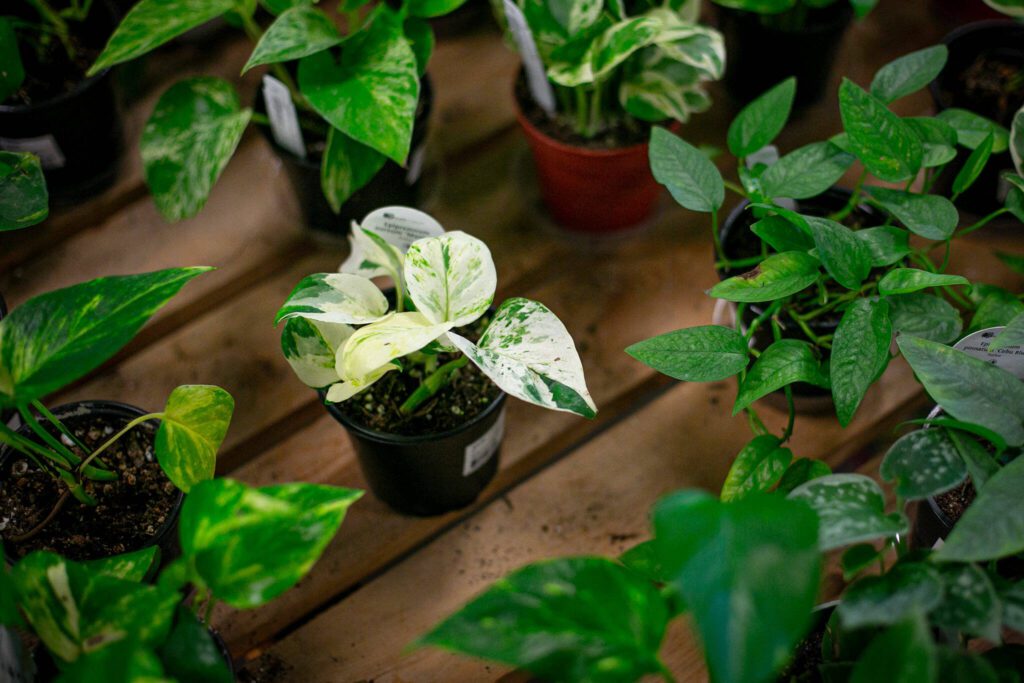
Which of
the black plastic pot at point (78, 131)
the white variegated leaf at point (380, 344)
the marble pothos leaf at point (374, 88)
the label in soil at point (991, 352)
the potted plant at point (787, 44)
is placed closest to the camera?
the white variegated leaf at point (380, 344)

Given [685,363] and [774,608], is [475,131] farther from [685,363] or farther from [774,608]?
[774,608]

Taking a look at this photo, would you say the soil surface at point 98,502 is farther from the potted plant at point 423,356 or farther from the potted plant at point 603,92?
the potted plant at point 603,92

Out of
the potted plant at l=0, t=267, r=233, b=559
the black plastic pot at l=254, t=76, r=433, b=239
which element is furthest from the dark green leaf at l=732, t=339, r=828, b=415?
the black plastic pot at l=254, t=76, r=433, b=239

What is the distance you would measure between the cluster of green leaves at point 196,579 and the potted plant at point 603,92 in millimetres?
599

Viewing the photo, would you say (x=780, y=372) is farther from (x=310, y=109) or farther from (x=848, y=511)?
(x=310, y=109)

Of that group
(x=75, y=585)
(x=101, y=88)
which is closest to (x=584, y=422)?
(x=75, y=585)

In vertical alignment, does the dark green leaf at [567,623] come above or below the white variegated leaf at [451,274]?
below

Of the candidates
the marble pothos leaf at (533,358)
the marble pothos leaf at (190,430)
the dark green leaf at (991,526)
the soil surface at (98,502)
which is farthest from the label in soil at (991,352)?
the soil surface at (98,502)

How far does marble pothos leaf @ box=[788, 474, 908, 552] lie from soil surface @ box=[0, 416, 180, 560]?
59cm

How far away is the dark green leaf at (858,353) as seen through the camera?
0.75m

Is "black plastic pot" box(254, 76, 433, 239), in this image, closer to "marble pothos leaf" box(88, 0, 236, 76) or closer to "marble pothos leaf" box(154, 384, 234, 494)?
"marble pothos leaf" box(88, 0, 236, 76)

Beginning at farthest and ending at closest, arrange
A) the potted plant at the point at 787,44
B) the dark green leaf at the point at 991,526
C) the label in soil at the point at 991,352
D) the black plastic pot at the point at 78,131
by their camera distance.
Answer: the potted plant at the point at 787,44
the black plastic pot at the point at 78,131
the label in soil at the point at 991,352
the dark green leaf at the point at 991,526

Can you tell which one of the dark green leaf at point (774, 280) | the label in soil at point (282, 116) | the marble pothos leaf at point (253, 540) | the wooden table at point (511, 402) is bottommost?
the wooden table at point (511, 402)

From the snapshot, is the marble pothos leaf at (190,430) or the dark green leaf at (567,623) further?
the marble pothos leaf at (190,430)
